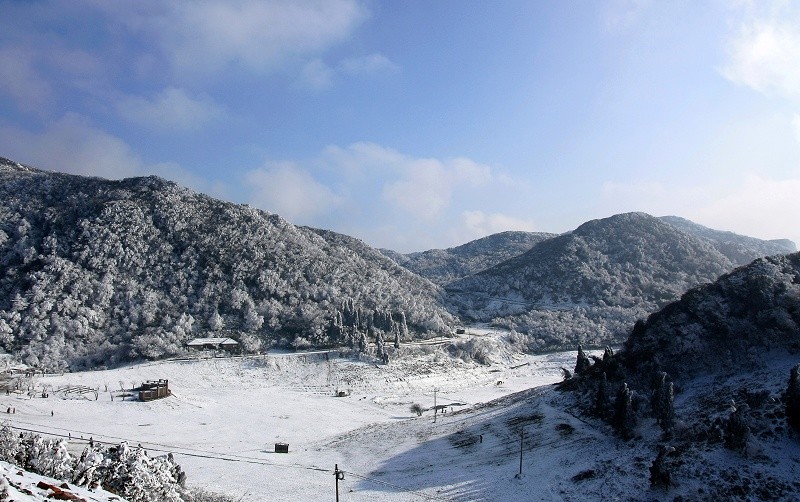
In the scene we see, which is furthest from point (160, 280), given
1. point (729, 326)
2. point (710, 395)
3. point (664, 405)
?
point (729, 326)

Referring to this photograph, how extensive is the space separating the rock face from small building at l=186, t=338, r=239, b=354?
7527 cm

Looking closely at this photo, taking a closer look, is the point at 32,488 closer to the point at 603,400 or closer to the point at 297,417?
the point at 603,400

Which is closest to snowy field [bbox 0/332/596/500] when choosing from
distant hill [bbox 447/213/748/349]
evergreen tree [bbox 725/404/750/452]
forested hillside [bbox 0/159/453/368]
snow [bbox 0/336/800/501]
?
snow [bbox 0/336/800/501]

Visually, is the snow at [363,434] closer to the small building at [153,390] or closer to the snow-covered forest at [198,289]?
the small building at [153,390]

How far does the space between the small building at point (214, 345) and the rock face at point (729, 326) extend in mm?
A: 75270

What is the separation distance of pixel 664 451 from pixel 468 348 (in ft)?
278

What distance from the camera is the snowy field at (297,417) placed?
45094 mm

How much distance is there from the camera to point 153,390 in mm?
74812

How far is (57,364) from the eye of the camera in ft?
307

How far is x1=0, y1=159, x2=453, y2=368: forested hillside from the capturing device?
4072 inches

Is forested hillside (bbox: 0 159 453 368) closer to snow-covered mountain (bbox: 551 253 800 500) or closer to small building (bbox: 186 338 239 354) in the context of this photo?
small building (bbox: 186 338 239 354)

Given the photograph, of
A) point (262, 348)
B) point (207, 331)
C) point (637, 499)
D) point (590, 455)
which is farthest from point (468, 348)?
point (637, 499)

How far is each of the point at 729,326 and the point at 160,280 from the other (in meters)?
117

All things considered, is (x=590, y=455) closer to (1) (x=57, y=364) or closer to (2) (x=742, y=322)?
(2) (x=742, y=322)
